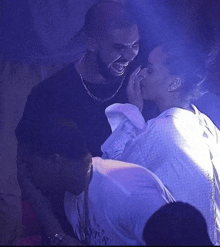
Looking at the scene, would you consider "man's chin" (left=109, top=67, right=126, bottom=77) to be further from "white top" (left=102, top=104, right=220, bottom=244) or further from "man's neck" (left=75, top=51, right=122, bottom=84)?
"white top" (left=102, top=104, right=220, bottom=244)

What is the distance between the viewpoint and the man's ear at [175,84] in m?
1.25

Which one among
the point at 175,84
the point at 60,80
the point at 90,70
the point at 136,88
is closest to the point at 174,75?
the point at 175,84

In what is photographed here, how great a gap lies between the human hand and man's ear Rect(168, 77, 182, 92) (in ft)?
0.48

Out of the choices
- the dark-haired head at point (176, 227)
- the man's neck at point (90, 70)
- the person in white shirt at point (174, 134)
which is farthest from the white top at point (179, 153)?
the dark-haired head at point (176, 227)

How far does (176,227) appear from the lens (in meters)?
0.51

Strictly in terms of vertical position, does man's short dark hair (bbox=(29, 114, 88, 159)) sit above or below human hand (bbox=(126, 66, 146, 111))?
above

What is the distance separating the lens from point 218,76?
1.24 metres

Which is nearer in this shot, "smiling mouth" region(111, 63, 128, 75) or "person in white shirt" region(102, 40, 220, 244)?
"person in white shirt" region(102, 40, 220, 244)

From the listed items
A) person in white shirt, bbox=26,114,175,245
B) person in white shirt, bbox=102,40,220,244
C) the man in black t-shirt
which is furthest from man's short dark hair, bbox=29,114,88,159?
the man in black t-shirt

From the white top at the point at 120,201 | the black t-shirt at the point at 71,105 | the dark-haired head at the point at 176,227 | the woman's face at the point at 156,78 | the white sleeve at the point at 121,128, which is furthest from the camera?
the black t-shirt at the point at 71,105

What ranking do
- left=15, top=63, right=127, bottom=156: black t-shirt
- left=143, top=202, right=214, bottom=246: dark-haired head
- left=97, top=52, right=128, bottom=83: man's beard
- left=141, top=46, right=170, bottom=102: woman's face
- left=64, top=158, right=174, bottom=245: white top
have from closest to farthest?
1. left=143, top=202, right=214, bottom=246: dark-haired head
2. left=64, top=158, right=174, bottom=245: white top
3. left=141, top=46, right=170, bottom=102: woman's face
4. left=15, top=63, right=127, bottom=156: black t-shirt
5. left=97, top=52, right=128, bottom=83: man's beard

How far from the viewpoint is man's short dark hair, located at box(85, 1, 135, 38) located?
4.74 ft

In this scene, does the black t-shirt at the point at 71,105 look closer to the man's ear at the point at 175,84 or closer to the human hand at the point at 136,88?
the human hand at the point at 136,88

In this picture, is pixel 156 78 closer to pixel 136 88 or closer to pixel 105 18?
pixel 136 88
